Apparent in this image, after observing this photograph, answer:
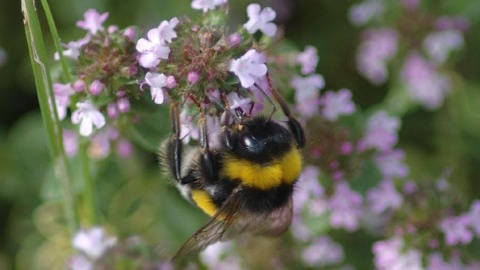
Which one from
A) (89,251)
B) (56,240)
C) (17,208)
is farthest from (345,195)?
(17,208)

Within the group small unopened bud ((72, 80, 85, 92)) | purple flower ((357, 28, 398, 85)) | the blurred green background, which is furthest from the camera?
purple flower ((357, 28, 398, 85))

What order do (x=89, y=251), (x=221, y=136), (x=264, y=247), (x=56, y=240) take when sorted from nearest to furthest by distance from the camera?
(x=221, y=136), (x=89, y=251), (x=264, y=247), (x=56, y=240)

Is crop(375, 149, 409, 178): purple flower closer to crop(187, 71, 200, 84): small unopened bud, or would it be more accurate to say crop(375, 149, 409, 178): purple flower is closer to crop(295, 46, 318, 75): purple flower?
crop(295, 46, 318, 75): purple flower

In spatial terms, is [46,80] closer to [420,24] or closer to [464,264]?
[464,264]

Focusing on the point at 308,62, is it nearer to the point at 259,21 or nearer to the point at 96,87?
the point at 259,21

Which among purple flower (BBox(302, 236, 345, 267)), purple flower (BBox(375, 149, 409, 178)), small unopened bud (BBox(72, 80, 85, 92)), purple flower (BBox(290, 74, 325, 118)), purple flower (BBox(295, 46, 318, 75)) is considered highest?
small unopened bud (BBox(72, 80, 85, 92))

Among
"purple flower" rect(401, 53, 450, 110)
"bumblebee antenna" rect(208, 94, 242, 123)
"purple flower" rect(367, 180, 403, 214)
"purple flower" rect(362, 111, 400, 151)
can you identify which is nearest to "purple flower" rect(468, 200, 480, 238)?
"purple flower" rect(367, 180, 403, 214)
